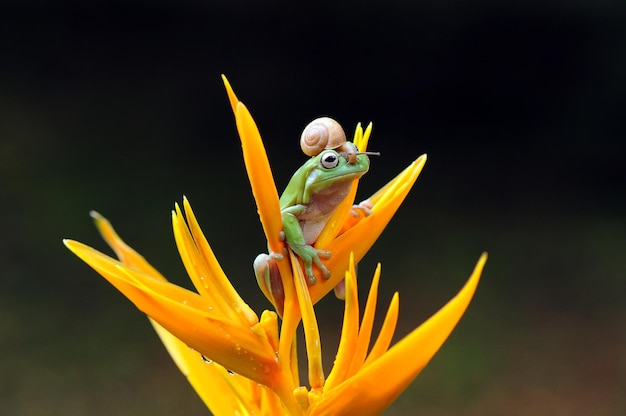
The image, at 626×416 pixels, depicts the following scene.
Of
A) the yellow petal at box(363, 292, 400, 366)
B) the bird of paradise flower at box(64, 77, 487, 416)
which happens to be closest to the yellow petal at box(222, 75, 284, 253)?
the bird of paradise flower at box(64, 77, 487, 416)

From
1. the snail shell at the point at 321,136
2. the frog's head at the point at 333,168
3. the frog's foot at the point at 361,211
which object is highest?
the snail shell at the point at 321,136

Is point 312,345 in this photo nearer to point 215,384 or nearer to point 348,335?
point 348,335

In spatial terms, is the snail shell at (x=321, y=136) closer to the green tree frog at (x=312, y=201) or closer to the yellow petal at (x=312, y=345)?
the green tree frog at (x=312, y=201)

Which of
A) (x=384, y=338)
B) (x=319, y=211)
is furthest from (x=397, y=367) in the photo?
(x=319, y=211)

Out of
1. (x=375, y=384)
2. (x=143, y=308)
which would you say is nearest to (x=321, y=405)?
(x=375, y=384)

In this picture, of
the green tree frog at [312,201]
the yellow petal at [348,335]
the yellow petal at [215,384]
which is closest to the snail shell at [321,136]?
the green tree frog at [312,201]
